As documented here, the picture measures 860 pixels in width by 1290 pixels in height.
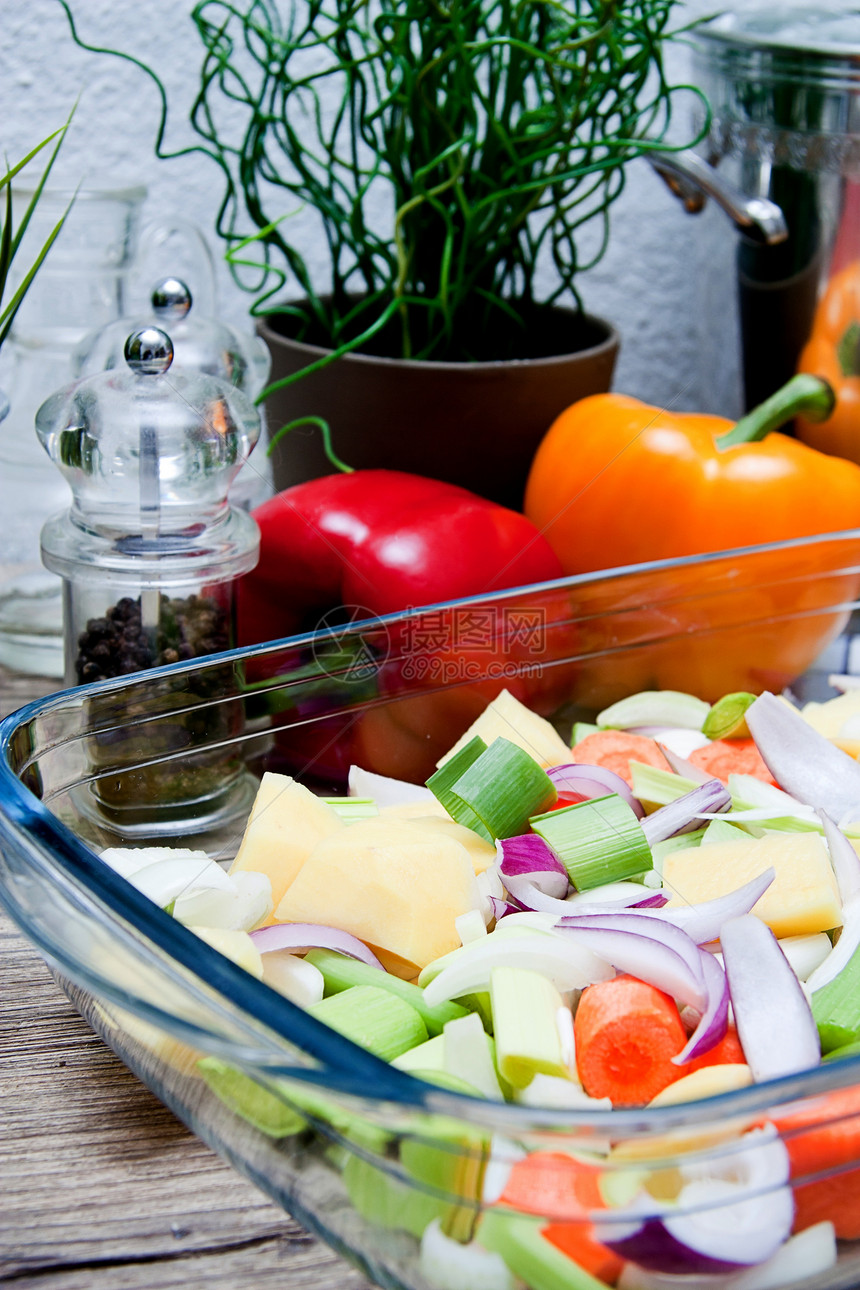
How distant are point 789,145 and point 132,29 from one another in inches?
21.0

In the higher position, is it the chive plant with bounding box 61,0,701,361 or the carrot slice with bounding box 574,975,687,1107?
the chive plant with bounding box 61,0,701,361

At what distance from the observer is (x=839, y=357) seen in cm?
94

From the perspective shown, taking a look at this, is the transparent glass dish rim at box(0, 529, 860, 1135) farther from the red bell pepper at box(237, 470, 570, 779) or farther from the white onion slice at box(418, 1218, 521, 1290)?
the red bell pepper at box(237, 470, 570, 779)

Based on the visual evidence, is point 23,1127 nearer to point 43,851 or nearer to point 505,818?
point 43,851

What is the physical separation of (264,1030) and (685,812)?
0.93ft

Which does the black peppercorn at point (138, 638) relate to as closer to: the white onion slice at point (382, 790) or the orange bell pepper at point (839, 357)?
the white onion slice at point (382, 790)

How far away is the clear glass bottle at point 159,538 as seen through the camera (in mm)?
620

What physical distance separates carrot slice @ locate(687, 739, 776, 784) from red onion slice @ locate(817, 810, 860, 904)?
93 mm

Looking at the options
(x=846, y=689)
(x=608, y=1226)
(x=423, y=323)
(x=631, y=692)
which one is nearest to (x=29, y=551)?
(x=423, y=323)

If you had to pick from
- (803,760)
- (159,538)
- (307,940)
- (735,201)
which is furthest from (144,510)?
(735,201)

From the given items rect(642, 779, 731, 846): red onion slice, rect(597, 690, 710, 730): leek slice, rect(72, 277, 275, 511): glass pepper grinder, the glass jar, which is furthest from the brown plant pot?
rect(642, 779, 731, 846): red onion slice

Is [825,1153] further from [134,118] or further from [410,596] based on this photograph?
[134,118]

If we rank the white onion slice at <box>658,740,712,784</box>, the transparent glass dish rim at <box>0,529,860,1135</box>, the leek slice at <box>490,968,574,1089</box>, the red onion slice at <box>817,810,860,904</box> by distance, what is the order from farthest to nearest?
the white onion slice at <box>658,740,712,784</box> < the red onion slice at <box>817,810,860,904</box> < the leek slice at <box>490,968,574,1089</box> < the transparent glass dish rim at <box>0,529,860,1135</box>

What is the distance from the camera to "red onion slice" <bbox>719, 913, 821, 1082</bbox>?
43 centimetres
